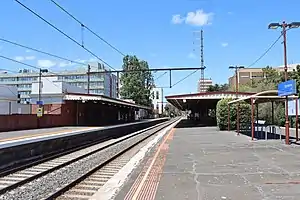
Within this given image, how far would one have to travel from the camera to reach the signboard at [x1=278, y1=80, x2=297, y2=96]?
61.2ft

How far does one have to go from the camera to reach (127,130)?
40938 mm

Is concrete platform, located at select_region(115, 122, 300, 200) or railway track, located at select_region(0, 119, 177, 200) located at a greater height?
concrete platform, located at select_region(115, 122, 300, 200)

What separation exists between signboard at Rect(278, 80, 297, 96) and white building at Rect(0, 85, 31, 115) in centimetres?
4385

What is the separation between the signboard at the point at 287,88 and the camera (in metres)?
18.7

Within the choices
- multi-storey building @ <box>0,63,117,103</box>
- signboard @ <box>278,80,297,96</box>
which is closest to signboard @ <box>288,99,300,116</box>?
signboard @ <box>278,80,297,96</box>

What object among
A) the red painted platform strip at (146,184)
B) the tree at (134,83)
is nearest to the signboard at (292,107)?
the red painted platform strip at (146,184)

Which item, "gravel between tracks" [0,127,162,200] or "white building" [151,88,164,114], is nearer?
"gravel between tracks" [0,127,162,200]

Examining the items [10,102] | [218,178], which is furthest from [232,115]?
[10,102]

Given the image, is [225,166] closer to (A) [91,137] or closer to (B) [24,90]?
(A) [91,137]

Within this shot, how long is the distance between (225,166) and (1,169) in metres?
7.42

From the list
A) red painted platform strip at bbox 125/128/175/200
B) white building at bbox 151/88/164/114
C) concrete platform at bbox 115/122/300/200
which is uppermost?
white building at bbox 151/88/164/114

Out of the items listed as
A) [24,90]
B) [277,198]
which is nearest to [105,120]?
[277,198]

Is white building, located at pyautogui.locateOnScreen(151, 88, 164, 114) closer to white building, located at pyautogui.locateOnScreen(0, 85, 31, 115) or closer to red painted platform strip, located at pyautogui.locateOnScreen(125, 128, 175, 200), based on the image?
white building, located at pyautogui.locateOnScreen(0, 85, 31, 115)

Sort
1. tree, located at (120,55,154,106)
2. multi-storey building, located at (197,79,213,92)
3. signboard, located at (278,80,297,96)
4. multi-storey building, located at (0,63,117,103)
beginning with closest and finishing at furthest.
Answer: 1. signboard, located at (278,80,297,96)
2. multi-storey building, located at (197,79,213,92)
3. tree, located at (120,55,154,106)
4. multi-storey building, located at (0,63,117,103)
